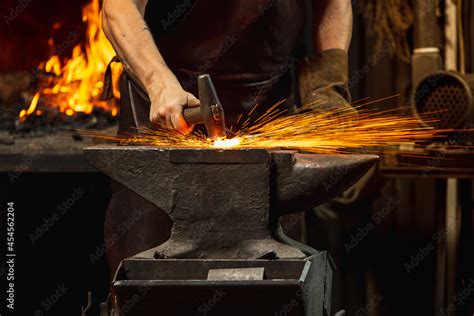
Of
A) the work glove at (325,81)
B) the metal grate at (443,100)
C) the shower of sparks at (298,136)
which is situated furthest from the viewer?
the metal grate at (443,100)

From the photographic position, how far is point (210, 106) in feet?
8.23

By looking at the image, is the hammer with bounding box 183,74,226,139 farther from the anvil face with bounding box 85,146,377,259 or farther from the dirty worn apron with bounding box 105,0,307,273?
the dirty worn apron with bounding box 105,0,307,273

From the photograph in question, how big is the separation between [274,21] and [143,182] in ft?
3.24

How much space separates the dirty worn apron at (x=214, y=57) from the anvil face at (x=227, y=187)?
0.65 m

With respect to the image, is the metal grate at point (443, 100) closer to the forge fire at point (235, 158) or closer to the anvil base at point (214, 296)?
the forge fire at point (235, 158)

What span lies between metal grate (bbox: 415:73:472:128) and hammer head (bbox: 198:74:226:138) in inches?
79.1

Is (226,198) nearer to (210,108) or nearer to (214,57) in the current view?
(210,108)

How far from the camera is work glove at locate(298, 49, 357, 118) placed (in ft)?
10.2

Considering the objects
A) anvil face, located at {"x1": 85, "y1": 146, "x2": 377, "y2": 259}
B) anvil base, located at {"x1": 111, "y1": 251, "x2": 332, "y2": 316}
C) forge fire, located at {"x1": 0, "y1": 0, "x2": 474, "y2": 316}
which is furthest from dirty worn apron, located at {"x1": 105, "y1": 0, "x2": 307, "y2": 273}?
anvil base, located at {"x1": 111, "y1": 251, "x2": 332, "y2": 316}

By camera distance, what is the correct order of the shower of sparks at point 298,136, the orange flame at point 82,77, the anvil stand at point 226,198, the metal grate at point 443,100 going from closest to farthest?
the anvil stand at point 226,198
the shower of sparks at point 298,136
the metal grate at point 443,100
the orange flame at point 82,77

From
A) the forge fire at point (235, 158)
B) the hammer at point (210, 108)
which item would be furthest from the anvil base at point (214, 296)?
the hammer at point (210, 108)

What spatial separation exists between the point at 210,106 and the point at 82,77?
9.86 ft

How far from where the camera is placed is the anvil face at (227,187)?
2465mm

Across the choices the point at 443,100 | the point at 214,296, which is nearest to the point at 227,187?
the point at 214,296
